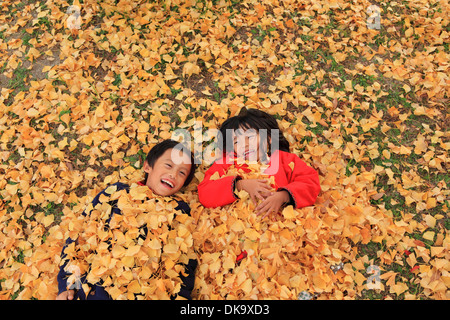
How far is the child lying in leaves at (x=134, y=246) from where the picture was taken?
238 centimetres

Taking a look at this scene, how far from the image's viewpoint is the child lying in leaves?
2.38m

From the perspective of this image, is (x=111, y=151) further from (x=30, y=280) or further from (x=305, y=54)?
(x=305, y=54)

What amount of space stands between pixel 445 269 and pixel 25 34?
5567 millimetres

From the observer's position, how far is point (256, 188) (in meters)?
2.70

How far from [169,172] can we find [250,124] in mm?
942

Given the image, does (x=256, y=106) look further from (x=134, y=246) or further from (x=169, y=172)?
(x=134, y=246)

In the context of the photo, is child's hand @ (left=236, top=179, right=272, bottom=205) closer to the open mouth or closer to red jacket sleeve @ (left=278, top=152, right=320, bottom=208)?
red jacket sleeve @ (left=278, top=152, right=320, bottom=208)

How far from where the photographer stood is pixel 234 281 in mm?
2463

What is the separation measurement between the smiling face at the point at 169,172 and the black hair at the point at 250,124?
0.49 meters

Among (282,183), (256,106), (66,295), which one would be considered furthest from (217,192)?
(66,295)

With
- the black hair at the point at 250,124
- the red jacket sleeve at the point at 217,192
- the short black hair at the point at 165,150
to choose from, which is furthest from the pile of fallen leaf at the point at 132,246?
the black hair at the point at 250,124

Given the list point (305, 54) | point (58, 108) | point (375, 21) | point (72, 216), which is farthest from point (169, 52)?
point (375, 21)

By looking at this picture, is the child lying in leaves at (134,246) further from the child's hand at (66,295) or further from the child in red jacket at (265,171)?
the child in red jacket at (265,171)

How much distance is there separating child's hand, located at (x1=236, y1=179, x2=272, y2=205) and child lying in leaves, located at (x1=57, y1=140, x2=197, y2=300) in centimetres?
60
